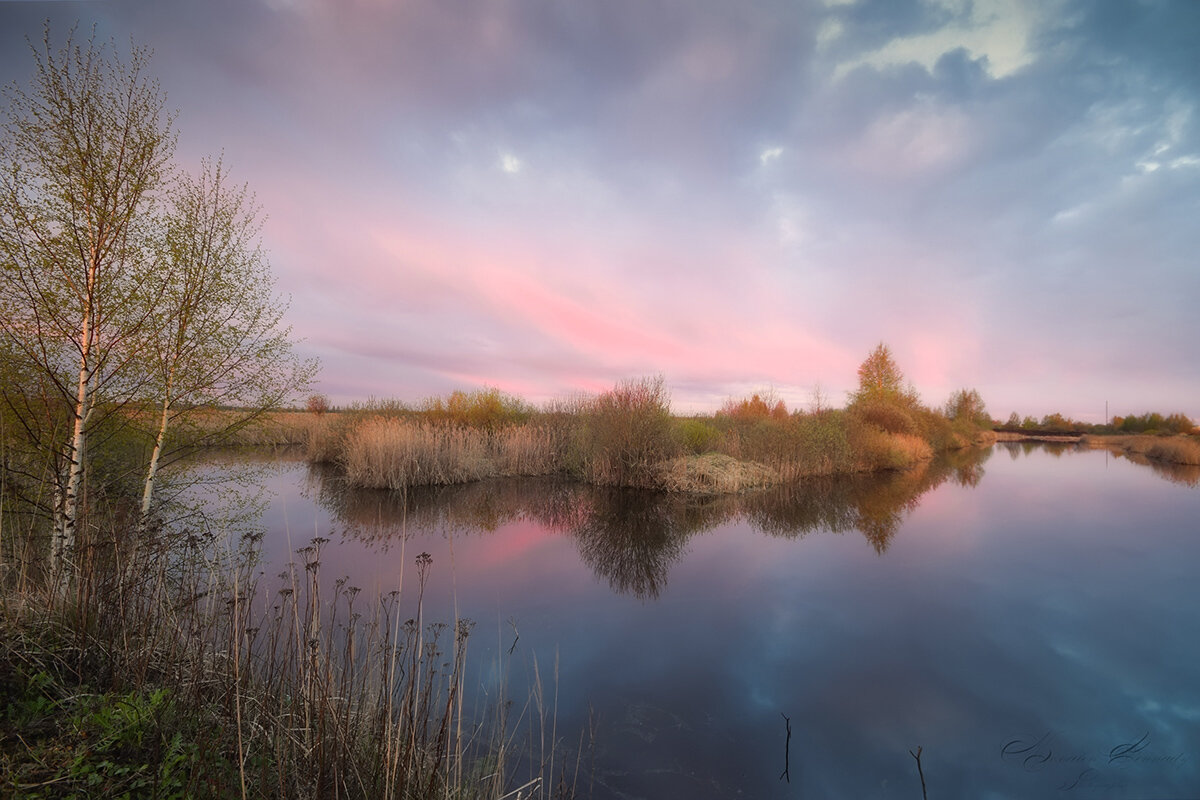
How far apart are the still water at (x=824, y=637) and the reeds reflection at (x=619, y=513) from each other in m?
0.10

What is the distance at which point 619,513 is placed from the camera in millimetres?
10641

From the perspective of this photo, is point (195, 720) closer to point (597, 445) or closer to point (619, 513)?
point (619, 513)

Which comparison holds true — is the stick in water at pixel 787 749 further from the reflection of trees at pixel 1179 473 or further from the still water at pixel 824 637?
the reflection of trees at pixel 1179 473

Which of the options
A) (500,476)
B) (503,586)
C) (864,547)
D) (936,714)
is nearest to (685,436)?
(500,476)

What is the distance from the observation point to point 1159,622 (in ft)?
17.5

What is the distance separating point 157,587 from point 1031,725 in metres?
6.53

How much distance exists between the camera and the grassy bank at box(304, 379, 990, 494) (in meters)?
13.5

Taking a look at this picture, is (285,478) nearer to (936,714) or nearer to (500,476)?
(500,476)

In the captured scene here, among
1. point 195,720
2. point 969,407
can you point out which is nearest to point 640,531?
point 195,720

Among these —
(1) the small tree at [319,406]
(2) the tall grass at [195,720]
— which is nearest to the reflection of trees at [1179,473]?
(2) the tall grass at [195,720]

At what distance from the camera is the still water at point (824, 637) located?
3.09 m

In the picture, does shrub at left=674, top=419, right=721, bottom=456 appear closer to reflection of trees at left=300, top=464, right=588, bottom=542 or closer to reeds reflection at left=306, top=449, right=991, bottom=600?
reeds reflection at left=306, top=449, right=991, bottom=600

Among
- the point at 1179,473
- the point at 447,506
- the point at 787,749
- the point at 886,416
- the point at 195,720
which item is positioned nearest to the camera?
the point at 195,720

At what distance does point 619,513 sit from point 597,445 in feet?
14.1
